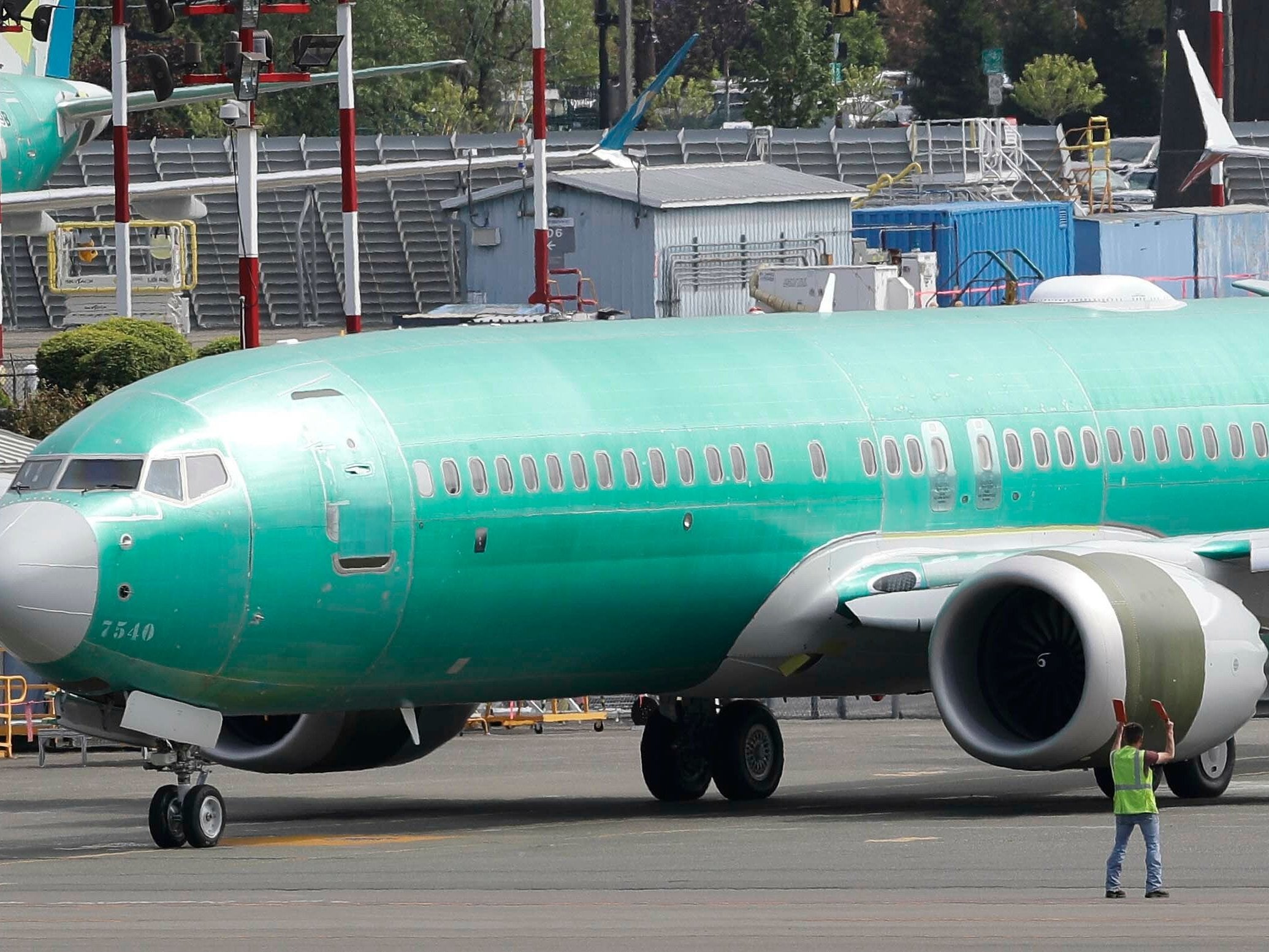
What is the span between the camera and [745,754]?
26.2 metres

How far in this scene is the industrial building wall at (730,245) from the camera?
55625 mm

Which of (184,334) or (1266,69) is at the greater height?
(1266,69)

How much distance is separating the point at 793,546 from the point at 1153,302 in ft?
21.2

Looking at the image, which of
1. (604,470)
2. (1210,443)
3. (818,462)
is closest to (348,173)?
(818,462)

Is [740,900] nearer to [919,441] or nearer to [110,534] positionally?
[110,534]

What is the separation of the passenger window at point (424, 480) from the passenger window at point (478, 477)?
377 millimetres

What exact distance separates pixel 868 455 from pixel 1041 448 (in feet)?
6.57

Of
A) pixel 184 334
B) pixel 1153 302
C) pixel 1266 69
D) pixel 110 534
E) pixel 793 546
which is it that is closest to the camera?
pixel 110 534

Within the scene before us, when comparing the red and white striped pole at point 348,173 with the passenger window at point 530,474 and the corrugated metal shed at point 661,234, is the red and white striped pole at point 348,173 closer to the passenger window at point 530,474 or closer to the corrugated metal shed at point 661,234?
the passenger window at point 530,474

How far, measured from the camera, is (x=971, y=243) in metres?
59.9

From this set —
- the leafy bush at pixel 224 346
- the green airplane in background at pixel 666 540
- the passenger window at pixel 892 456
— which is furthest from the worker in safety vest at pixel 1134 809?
the leafy bush at pixel 224 346

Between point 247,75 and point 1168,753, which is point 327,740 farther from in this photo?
point 247,75

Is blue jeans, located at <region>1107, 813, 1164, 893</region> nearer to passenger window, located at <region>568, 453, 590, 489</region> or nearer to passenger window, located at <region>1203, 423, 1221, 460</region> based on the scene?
passenger window, located at <region>568, 453, 590, 489</region>

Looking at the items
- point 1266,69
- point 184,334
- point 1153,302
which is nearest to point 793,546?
point 1153,302
